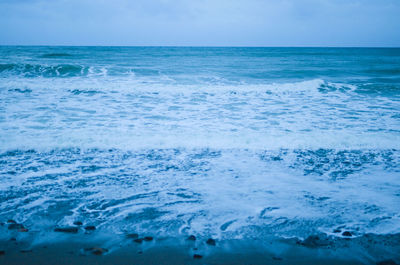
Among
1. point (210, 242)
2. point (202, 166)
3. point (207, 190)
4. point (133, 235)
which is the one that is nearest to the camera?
point (210, 242)

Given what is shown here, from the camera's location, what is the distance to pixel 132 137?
6242mm

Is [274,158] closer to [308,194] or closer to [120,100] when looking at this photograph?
[308,194]

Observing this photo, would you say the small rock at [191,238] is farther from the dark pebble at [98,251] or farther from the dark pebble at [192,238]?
the dark pebble at [98,251]

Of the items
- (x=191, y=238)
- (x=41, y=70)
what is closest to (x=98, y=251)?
(x=191, y=238)

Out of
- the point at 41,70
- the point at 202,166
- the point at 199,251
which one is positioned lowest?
the point at 199,251

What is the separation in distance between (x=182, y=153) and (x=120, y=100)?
6090 mm

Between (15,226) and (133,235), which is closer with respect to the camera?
(133,235)

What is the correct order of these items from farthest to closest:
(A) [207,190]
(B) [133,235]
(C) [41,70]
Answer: (C) [41,70], (A) [207,190], (B) [133,235]

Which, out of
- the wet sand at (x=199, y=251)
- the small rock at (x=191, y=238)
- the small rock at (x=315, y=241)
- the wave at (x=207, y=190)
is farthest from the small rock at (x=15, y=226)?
the small rock at (x=315, y=241)

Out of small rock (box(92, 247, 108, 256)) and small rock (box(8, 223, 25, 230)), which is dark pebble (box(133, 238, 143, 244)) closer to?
small rock (box(92, 247, 108, 256))

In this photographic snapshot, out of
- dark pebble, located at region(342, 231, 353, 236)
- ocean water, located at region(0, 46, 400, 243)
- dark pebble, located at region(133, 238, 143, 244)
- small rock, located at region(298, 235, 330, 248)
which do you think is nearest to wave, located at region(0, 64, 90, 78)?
ocean water, located at region(0, 46, 400, 243)

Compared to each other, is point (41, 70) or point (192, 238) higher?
point (41, 70)

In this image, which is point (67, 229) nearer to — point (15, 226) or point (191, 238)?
point (15, 226)

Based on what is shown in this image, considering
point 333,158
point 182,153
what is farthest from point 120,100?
point 333,158
